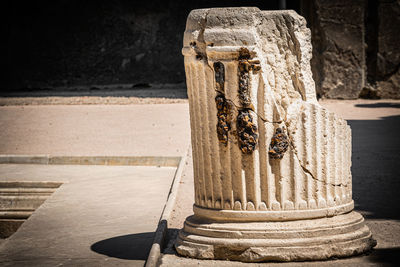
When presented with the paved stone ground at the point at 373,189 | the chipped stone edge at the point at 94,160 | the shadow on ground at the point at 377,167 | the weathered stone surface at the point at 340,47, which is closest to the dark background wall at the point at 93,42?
the weathered stone surface at the point at 340,47

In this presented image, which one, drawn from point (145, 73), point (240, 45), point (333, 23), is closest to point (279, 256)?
point (240, 45)

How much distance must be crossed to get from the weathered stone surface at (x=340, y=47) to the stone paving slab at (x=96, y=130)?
3513 mm

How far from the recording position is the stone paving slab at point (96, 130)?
874 centimetres

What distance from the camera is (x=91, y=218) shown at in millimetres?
5465

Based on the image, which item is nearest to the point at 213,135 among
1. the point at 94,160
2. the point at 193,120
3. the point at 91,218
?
the point at 193,120

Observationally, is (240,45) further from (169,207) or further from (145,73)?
(145,73)

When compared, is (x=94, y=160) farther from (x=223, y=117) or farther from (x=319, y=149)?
(x=319, y=149)

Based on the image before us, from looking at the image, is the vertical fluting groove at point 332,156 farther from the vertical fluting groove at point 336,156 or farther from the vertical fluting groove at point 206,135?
the vertical fluting groove at point 206,135

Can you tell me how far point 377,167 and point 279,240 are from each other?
135 inches

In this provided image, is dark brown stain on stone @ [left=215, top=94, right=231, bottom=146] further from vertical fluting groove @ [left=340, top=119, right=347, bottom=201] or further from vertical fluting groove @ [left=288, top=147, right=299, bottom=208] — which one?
vertical fluting groove @ [left=340, top=119, right=347, bottom=201]

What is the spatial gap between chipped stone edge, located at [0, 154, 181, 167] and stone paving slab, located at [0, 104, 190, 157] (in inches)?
7.0

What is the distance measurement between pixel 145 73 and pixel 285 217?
57.4 ft

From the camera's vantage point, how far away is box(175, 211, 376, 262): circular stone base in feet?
12.1

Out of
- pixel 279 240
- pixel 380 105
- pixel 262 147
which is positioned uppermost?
pixel 262 147
